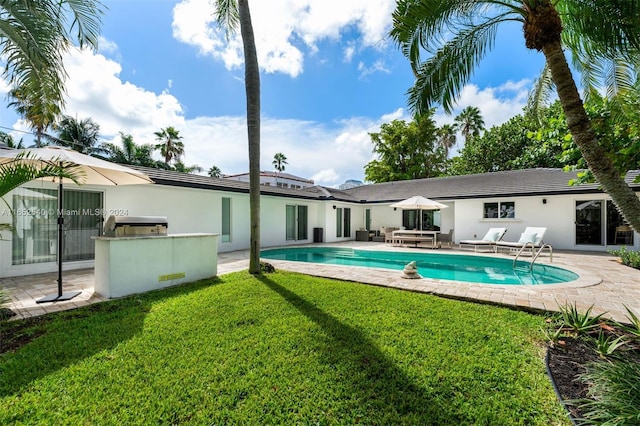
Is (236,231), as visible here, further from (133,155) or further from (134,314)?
(133,155)

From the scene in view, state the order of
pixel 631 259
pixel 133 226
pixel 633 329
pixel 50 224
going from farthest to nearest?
pixel 631 259
pixel 50 224
pixel 133 226
pixel 633 329

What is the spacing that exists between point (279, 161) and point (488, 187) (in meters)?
48.1

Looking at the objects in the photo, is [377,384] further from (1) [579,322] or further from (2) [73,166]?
(2) [73,166]

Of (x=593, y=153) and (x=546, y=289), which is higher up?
(x=593, y=153)

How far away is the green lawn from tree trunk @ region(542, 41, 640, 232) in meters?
2.10

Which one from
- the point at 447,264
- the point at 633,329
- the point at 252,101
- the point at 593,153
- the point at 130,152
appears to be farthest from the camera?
the point at 130,152

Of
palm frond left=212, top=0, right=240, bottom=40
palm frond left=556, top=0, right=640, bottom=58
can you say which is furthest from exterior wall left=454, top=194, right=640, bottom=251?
palm frond left=212, top=0, right=240, bottom=40

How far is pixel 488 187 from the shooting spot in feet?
60.8

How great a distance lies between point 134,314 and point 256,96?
6096 mm

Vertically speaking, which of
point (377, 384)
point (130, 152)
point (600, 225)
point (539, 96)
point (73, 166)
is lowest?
point (377, 384)

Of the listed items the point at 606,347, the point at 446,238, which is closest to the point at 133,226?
the point at 606,347

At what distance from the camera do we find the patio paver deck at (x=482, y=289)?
17.9ft

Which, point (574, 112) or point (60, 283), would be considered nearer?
point (574, 112)

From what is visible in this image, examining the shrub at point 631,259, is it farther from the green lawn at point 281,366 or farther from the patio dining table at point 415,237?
the green lawn at point 281,366
